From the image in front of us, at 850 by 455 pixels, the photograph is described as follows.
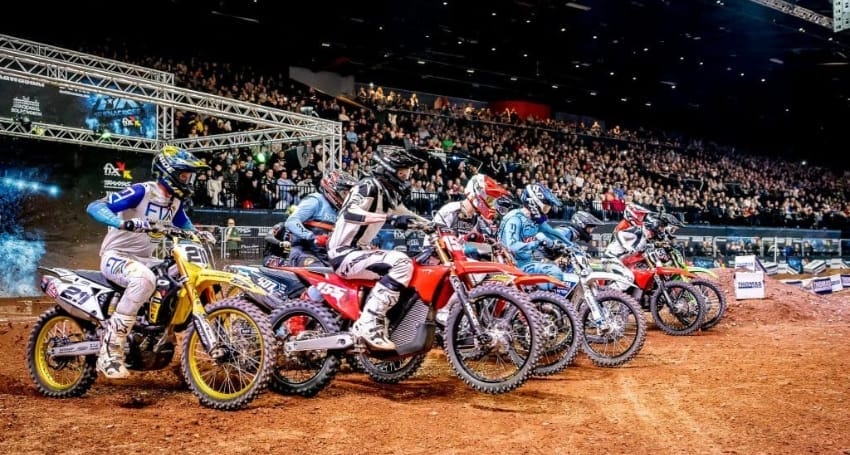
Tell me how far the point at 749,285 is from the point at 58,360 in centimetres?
1165

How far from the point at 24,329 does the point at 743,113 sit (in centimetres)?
4124

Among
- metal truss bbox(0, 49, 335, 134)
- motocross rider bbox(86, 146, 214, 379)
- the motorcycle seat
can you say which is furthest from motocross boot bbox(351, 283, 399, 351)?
metal truss bbox(0, 49, 335, 134)

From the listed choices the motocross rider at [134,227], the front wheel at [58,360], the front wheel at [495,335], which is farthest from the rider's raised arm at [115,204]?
the front wheel at [495,335]

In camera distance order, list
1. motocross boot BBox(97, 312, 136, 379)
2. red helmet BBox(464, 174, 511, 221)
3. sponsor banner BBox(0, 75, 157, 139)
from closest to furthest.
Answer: motocross boot BBox(97, 312, 136, 379)
red helmet BBox(464, 174, 511, 221)
sponsor banner BBox(0, 75, 157, 139)

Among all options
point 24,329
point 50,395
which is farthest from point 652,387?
point 24,329

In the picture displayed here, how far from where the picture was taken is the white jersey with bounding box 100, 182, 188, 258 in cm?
530

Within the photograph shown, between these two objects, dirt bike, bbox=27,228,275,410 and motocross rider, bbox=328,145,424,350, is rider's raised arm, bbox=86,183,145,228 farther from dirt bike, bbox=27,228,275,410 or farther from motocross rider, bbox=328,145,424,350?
motocross rider, bbox=328,145,424,350

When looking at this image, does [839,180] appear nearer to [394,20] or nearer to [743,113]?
[743,113]

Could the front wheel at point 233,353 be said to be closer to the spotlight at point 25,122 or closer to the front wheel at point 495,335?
the front wheel at point 495,335

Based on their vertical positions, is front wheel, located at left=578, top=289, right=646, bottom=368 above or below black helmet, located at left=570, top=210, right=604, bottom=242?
below

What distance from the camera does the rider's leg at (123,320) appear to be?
4966mm

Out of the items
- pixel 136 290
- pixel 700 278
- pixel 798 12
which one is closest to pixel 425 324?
pixel 136 290

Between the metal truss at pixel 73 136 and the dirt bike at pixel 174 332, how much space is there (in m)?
9.10

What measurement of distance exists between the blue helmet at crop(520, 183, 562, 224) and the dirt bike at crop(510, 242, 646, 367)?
66 centimetres
